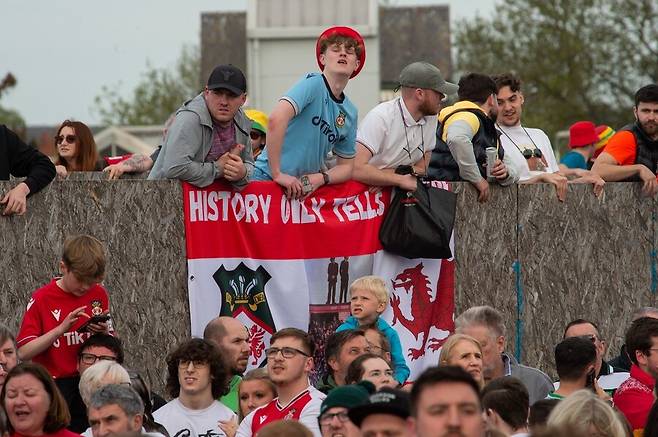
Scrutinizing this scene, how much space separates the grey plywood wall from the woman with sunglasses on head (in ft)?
0.63

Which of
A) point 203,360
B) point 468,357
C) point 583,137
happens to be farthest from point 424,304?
point 583,137

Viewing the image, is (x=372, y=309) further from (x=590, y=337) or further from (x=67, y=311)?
(x=67, y=311)

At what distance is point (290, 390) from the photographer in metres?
10.4

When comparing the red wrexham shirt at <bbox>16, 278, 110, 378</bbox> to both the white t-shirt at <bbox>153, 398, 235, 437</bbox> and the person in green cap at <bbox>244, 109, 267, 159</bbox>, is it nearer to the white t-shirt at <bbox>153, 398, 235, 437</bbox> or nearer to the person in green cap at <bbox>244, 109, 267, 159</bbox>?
the white t-shirt at <bbox>153, 398, 235, 437</bbox>

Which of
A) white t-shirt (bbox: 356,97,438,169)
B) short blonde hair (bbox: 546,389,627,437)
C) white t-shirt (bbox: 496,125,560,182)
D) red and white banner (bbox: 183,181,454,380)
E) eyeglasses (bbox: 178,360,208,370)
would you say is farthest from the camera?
white t-shirt (bbox: 496,125,560,182)

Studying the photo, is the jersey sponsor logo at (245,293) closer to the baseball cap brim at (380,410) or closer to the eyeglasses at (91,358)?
the eyeglasses at (91,358)

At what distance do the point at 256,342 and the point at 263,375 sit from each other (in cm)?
129

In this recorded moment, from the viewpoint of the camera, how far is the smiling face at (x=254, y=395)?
1076 cm

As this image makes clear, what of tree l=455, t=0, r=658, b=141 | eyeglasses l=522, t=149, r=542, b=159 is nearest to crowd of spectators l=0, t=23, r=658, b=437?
eyeglasses l=522, t=149, r=542, b=159

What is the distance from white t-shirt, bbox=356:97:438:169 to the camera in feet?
41.5

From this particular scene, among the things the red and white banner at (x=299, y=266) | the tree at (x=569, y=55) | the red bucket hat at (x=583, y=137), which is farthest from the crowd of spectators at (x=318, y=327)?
the tree at (x=569, y=55)

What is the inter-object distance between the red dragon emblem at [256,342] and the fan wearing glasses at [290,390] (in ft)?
4.87

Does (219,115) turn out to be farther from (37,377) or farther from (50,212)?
(37,377)

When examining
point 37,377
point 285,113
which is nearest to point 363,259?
point 285,113
